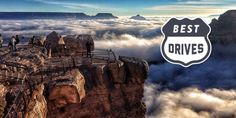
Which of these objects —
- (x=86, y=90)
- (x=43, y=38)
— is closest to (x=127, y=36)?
(x=43, y=38)

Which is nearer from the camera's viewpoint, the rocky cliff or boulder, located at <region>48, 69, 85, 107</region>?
the rocky cliff

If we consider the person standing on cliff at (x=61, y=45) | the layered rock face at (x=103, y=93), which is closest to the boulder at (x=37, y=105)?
the layered rock face at (x=103, y=93)

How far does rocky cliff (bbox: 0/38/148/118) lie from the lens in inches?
804

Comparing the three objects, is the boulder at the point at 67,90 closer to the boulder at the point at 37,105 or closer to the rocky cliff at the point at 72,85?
the rocky cliff at the point at 72,85

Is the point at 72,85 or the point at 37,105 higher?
the point at 72,85

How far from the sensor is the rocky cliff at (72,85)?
20422mm

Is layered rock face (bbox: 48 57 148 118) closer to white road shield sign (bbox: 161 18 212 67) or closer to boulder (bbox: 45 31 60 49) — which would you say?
white road shield sign (bbox: 161 18 212 67)

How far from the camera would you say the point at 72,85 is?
2158 centimetres

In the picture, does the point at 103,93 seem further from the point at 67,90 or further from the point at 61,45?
the point at 61,45

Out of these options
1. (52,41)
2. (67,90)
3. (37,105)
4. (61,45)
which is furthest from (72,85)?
(52,41)

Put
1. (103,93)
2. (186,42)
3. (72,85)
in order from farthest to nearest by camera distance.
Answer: (103,93)
(72,85)
(186,42)

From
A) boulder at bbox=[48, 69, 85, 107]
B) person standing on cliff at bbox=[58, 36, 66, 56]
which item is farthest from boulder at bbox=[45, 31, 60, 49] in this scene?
boulder at bbox=[48, 69, 85, 107]

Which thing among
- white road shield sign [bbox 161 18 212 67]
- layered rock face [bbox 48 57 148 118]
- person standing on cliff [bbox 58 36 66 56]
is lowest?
layered rock face [bbox 48 57 148 118]

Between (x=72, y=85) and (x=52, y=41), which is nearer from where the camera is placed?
(x=72, y=85)
